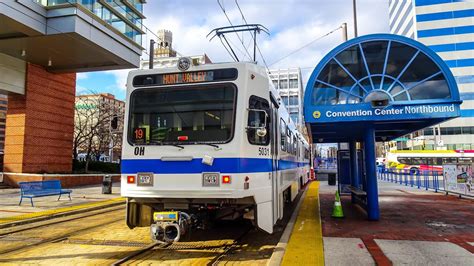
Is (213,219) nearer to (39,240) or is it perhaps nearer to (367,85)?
(39,240)

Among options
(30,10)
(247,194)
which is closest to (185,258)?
(247,194)

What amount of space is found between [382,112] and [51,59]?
60.2 ft

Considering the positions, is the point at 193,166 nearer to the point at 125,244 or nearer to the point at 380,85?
the point at 125,244

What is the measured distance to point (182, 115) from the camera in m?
6.32

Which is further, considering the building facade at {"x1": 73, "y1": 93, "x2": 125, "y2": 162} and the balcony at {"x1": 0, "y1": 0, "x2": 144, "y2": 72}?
the building facade at {"x1": 73, "y1": 93, "x2": 125, "y2": 162}

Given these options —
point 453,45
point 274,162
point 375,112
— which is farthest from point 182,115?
point 453,45

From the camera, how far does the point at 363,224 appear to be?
8969mm

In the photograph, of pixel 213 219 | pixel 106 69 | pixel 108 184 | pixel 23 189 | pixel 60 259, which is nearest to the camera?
pixel 60 259

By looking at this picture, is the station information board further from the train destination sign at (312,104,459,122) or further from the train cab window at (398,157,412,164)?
the train cab window at (398,157,412,164)

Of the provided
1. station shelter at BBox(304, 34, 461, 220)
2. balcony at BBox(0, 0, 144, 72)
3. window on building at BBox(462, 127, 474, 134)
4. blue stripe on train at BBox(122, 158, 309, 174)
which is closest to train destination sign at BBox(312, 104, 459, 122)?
station shelter at BBox(304, 34, 461, 220)

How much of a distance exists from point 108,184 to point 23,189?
17.0ft

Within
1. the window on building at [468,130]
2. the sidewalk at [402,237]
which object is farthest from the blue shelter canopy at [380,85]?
the window on building at [468,130]

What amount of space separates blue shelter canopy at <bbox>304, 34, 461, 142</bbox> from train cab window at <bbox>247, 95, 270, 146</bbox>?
311cm

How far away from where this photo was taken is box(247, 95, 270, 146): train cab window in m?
6.14
